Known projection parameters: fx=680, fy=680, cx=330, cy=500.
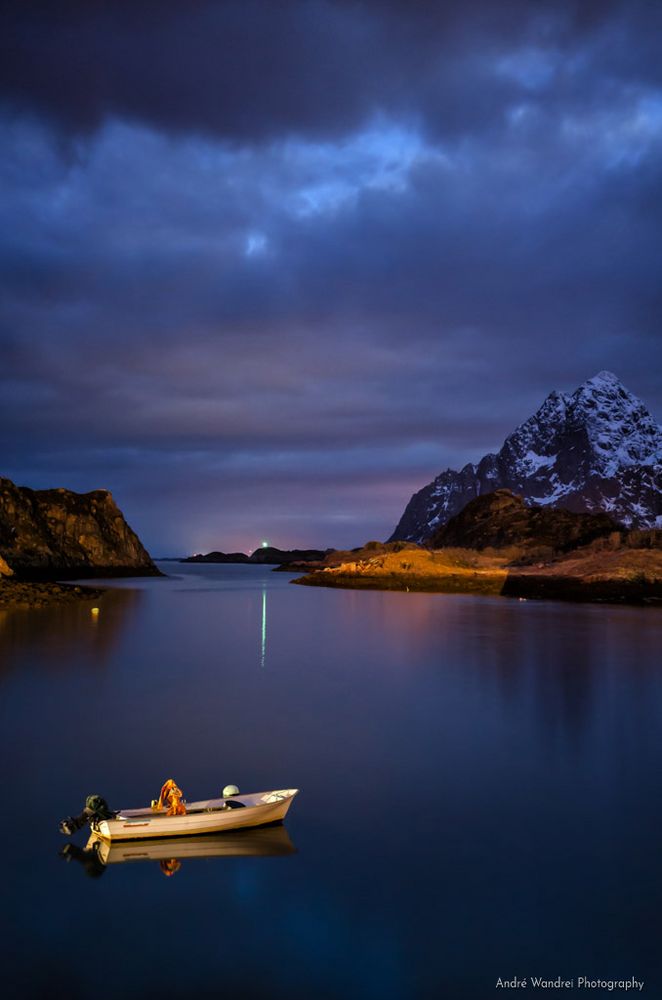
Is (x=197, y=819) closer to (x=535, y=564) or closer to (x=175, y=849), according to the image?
(x=175, y=849)

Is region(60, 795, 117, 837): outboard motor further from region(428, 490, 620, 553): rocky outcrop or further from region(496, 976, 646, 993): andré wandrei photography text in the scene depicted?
region(428, 490, 620, 553): rocky outcrop

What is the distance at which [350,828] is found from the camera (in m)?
17.4

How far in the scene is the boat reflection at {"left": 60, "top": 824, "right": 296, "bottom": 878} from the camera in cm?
1536

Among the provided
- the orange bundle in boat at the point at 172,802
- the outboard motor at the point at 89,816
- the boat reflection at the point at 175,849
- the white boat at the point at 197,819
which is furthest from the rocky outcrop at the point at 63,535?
the white boat at the point at 197,819

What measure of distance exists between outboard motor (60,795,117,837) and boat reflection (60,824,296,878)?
1.30 feet

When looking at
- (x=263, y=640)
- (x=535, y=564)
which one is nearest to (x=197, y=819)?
(x=263, y=640)

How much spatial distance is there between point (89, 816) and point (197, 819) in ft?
9.48

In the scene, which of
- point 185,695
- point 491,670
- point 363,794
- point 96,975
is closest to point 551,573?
point 491,670

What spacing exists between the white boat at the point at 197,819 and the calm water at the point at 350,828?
873 mm

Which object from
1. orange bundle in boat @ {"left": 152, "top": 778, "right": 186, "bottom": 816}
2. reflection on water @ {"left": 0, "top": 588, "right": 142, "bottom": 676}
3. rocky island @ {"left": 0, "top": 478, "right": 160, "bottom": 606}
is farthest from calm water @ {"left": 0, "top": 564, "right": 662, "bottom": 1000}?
rocky island @ {"left": 0, "top": 478, "right": 160, "bottom": 606}

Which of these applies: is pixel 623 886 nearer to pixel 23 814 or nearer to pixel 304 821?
pixel 304 821

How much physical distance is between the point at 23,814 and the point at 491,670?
32.4m

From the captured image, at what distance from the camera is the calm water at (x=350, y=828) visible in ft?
39.0

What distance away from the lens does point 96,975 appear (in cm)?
1144
